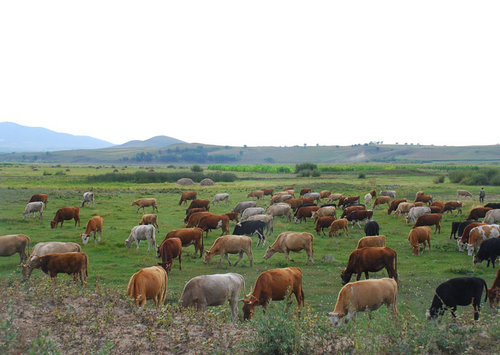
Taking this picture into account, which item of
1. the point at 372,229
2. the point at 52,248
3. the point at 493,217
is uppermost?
the point at 52,248

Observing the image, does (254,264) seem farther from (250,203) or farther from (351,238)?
(250,203)

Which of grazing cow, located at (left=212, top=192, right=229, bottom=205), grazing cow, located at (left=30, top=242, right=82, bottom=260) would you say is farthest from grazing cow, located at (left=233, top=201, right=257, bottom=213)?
grazing cow, located at (left=30, top=242, right=82, bottom=260)

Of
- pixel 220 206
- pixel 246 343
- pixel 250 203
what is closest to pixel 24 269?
pixel 246 343

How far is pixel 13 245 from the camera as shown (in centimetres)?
1436

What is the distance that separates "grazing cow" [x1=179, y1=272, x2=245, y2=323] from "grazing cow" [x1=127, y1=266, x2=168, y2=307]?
0.76 m

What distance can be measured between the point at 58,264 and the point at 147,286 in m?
3.72

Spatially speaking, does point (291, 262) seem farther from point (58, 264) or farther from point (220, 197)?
point (220, 197)

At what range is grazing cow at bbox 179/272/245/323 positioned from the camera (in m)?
9.57

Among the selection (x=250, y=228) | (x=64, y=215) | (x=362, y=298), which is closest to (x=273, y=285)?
(x=362, y=298)

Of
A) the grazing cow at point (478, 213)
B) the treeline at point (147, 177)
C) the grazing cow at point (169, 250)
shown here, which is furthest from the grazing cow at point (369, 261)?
the treeline at point (147, 177)

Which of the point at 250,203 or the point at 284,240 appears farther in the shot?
the point at 250,203

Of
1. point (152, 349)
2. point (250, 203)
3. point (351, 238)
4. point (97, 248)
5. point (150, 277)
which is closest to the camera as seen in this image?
point (152, 349)

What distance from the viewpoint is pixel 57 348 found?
664 cm

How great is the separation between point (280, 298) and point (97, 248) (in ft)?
35.8
